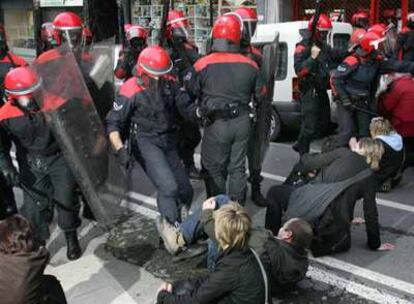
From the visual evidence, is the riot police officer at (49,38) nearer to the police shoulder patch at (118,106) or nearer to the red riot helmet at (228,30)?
the police shoulder patch at (118,106)

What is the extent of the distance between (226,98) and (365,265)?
1850mm

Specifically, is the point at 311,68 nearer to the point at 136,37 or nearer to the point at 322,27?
the point at 322,27

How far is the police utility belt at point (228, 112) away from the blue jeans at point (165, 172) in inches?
17.1

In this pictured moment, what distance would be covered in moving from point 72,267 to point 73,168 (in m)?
0.90

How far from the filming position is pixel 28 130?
461 centimetres

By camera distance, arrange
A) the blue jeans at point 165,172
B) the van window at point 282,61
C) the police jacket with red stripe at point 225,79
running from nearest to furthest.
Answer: the blue jeans at point 165,172
the police jacket with red stripe at point 225,79
the van window at point 282,61

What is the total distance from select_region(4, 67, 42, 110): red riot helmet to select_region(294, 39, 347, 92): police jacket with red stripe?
12.0ft

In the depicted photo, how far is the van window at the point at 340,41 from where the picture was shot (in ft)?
31.5

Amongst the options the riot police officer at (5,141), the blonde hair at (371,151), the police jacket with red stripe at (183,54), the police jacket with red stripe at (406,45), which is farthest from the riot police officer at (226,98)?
the police jacket with red stripe at (406,45)

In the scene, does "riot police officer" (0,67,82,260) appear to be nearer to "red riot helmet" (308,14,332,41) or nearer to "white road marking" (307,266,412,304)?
"white road marking" (307,266,412,304)

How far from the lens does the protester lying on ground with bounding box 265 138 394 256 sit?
15.7 ft

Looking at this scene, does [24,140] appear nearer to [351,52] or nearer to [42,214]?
[42,214]

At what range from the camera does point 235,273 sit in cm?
320

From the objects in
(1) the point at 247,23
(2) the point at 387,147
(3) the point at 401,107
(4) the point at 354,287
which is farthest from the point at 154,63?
(3) the point at 401,107
